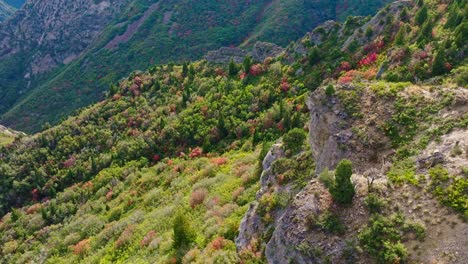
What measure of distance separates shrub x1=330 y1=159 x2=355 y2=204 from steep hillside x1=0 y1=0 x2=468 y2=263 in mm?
78

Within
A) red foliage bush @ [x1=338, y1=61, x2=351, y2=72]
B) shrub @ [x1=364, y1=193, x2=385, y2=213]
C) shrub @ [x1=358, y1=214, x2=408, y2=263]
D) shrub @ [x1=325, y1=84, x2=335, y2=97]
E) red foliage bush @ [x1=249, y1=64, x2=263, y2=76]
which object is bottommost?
red foliage bush @ [x1=249, y1=64, x2=263, y2=76]

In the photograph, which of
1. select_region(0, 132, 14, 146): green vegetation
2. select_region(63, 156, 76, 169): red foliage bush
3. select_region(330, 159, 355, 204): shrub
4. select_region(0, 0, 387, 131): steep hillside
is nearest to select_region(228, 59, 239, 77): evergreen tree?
select_region(63, 156, 76, 169): red foliage bush

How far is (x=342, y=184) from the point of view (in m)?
19.1

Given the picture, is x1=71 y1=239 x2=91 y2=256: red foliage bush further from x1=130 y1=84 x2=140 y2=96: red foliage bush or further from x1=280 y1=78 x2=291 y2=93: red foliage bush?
x1=130 y1=84 x2=140 y2=96: red foliage bush

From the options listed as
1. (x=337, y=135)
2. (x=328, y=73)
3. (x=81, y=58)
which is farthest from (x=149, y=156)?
(x=81, y=58)

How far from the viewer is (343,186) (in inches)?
750

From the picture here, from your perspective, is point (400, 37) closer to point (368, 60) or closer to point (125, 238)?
point (368, 60)

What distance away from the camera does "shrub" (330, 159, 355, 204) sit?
1903 cm

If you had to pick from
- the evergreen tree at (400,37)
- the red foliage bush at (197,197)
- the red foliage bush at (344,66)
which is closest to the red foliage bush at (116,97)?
the red foliage bush at (197,197)

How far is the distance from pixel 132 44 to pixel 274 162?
157 m

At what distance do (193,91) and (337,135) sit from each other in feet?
172

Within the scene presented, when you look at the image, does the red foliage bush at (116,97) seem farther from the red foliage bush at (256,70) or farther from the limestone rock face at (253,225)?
the limestone rock face at (253,225)

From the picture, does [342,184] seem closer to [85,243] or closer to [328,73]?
[85,243]

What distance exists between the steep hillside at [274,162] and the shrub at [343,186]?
8cm
